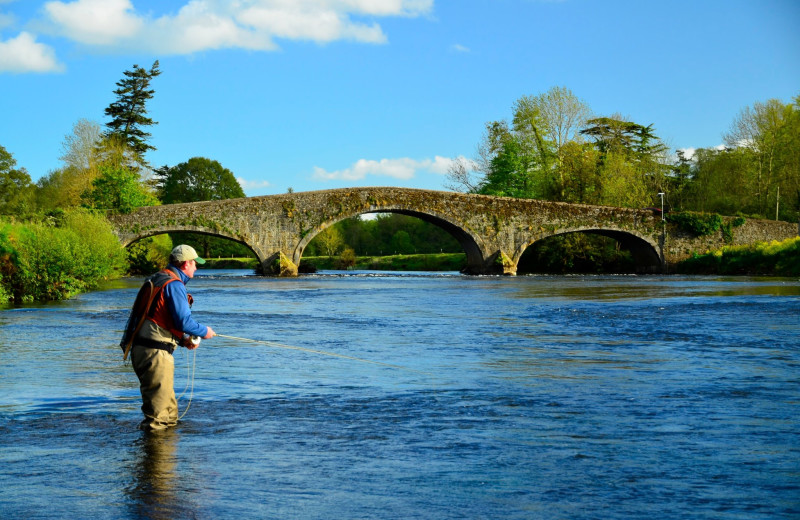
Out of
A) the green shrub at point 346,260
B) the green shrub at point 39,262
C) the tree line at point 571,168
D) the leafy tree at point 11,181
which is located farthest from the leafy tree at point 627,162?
the leafy tree at point 11,181

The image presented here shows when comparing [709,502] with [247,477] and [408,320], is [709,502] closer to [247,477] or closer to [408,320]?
[247,477]

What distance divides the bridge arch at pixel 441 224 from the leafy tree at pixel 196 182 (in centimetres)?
3992

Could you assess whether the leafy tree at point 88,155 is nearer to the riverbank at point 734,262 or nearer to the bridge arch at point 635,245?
the riverbank at point 734,262

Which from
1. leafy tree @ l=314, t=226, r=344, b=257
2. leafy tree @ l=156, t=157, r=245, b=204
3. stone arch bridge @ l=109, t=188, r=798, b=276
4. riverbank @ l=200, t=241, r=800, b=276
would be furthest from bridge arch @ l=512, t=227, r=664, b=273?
leafy tree @ l=156, t=157, r=245, b=204

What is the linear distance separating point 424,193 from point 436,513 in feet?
142

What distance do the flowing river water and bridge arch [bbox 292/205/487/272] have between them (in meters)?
32.1

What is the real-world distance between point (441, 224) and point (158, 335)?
4395 cm

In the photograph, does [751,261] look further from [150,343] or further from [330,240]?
[330,240]

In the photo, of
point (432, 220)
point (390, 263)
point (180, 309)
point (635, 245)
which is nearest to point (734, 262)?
point (635, 245)

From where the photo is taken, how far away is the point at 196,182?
8738 cm

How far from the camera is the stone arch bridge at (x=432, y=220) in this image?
45594mm

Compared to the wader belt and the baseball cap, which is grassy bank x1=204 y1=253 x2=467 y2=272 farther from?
the wader belt

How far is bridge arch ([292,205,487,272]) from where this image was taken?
1873 inches

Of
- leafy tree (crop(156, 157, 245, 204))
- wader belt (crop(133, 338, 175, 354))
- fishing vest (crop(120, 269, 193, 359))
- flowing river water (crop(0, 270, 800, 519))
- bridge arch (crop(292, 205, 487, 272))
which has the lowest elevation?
flowing river water (crop(0, 270, 800, 519))
